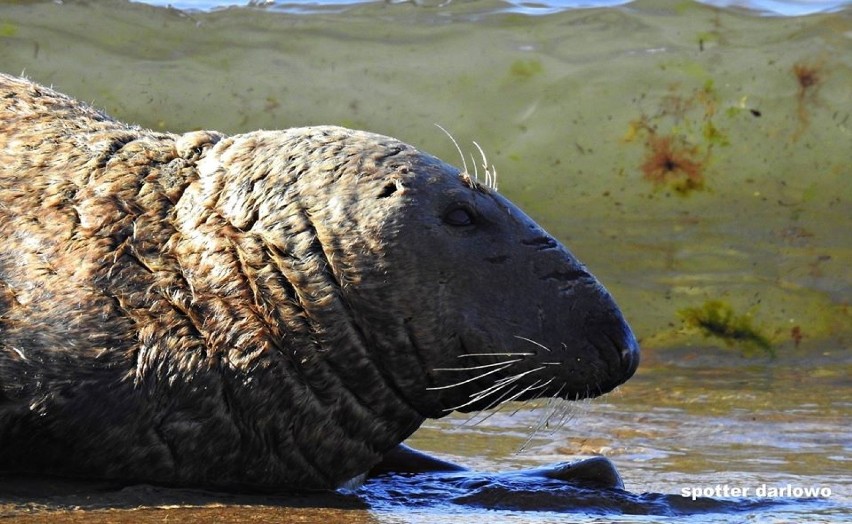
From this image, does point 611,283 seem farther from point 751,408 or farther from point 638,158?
point 751,408

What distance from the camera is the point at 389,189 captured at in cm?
523

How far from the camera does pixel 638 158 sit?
1036 cm

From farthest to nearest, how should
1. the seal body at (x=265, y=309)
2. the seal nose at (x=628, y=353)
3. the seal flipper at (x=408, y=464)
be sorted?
the seal flipper at (x=408, y=464), the seal nose at (x=628, y=353), the seal body at (x=265, y=309)

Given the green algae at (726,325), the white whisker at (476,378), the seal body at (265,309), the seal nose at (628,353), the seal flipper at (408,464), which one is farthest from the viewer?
the green algae at (726,325)

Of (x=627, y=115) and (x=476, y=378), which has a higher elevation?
(x=627, y=115)

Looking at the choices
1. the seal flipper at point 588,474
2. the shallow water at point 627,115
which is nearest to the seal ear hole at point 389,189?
the seal flipper at point 588,474

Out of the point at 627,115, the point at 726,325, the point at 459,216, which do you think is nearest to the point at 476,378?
the point at 459,216

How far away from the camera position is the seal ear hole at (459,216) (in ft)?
17.4

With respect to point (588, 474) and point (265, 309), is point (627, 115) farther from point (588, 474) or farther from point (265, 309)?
point (265, 309)

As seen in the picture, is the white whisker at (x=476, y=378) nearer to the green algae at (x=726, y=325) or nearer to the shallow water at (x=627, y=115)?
the shallow water at (x=627, y=115)

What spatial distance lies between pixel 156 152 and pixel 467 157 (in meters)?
5.10

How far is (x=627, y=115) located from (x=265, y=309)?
19.4ft

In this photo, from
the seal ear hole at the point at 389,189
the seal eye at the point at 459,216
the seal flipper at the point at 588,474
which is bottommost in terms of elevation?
the seal flipper at the point at 588,474

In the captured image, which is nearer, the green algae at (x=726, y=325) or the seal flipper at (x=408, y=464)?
the seal flipper at (x=408, y=464)
